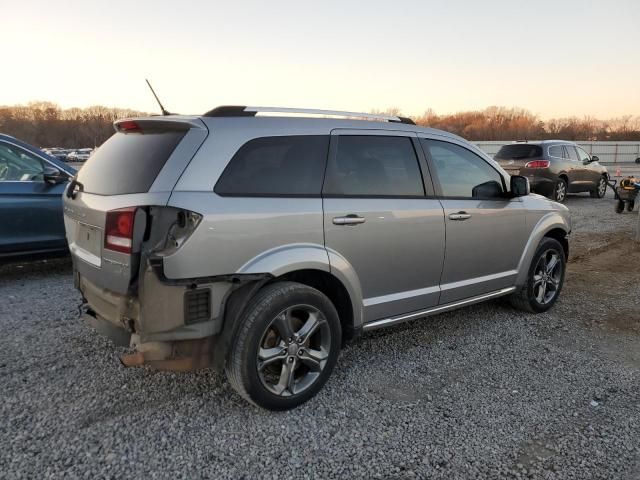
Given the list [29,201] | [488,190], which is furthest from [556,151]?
[29,201]

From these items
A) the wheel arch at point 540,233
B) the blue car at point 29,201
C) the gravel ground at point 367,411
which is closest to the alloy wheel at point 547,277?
the wheel arch at point 540,233

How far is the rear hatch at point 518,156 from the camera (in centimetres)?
1413

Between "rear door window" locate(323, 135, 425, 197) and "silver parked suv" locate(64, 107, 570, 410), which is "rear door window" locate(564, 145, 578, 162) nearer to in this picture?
"silver parked suv" locate(64, 107, 570, 410)

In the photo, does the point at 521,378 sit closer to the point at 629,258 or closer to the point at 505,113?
the point at 629,258

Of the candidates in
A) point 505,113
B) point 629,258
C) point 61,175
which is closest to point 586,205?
point 629,258

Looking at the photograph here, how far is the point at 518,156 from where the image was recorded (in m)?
14.4

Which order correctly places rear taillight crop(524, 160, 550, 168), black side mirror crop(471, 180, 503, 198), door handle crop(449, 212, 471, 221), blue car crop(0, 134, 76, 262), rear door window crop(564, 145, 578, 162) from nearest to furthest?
door handle crop(449, 212, 471, 221), black side mirror crop(471, 180, 503, 198), blue car crop(0, 134, 76, 262), rear taillight crop(524, 160, 550, 168), rear door window crop(564, 145, 578, 162)

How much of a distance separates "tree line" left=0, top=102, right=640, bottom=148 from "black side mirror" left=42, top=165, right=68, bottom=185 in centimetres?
6666

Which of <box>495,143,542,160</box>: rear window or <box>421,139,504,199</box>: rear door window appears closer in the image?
<box>421,139,504,199</box>: rear door window

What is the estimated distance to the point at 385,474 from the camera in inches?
97.9

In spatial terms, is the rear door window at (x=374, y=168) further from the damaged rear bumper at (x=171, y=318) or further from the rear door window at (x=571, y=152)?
the rear door window at (x=571, y=152)

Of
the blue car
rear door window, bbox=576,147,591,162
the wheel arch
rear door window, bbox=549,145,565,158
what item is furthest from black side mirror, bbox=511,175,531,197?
rear door window, bbox=576,147,591,162

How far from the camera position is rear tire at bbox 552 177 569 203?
14.1m

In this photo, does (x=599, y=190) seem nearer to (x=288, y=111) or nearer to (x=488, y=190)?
(x=488, y=190)
